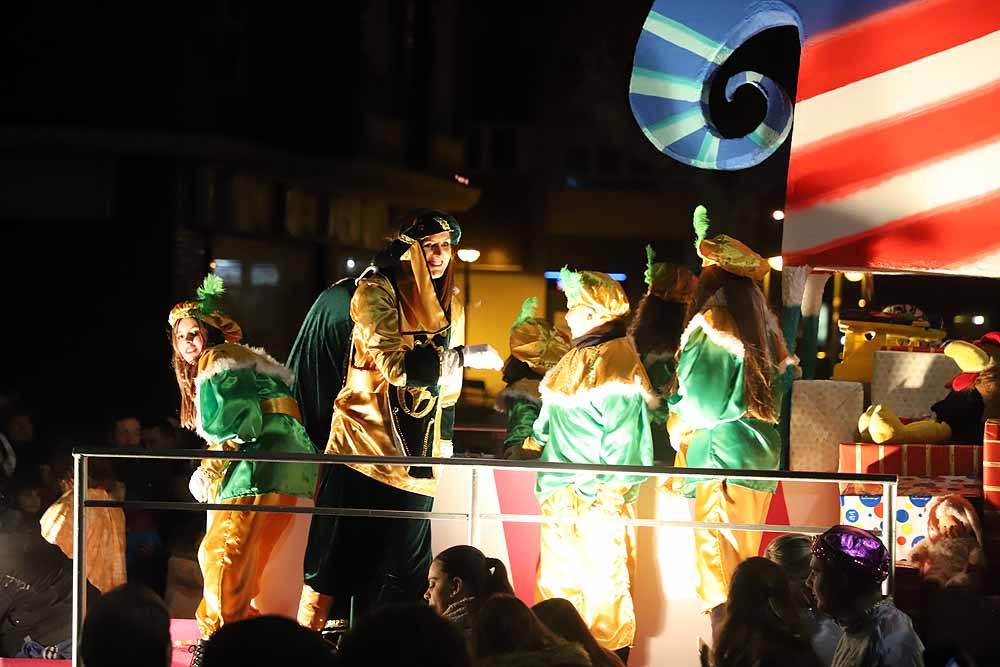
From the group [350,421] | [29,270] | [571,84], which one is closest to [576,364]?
[350,421]

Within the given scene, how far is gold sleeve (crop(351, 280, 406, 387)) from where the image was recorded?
5984 millimetres

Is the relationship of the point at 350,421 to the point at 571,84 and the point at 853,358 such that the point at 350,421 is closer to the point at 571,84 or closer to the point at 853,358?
the point at 853,358

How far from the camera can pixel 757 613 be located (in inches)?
174

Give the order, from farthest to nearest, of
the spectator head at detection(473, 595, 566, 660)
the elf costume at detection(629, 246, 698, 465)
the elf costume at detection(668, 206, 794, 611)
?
the elf costume at detection(629, 246, 698, 465) → the elf costume at detection(668, 206, 794, 611) → the spectator head at detection(473, 595, 566, 660)

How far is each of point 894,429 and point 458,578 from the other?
243 cm

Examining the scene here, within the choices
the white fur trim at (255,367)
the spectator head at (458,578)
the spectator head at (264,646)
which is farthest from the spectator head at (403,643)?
the white fur trim at (255,367)

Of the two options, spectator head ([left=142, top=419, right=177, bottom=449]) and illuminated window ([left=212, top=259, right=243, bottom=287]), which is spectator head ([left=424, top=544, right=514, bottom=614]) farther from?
illuminated window ([left=212, top=259, right=243, bottom=287])

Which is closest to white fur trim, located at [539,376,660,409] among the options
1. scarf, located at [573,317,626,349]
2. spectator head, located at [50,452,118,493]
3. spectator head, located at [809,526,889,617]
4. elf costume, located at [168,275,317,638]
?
scarf, located at [573,317,626,349]

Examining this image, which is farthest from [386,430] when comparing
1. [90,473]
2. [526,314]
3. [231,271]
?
[231,271]

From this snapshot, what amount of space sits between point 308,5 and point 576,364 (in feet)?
44.4

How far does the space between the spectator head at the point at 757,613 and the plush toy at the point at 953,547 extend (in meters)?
1.62

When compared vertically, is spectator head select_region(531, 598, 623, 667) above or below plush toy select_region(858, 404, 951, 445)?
below

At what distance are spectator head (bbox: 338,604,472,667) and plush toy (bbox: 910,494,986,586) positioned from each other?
10.8 ft

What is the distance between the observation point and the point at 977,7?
18.5 ft
